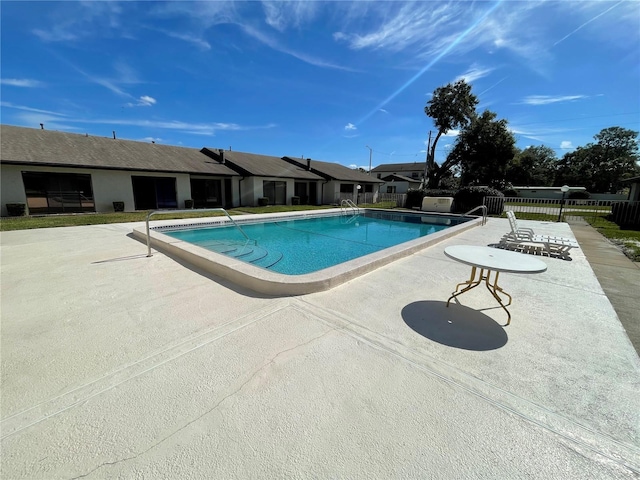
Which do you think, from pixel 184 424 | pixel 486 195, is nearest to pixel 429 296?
pixel 184 424

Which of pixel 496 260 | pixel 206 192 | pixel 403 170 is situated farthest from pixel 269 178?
pixel 403 170

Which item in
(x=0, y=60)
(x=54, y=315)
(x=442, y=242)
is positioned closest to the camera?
Answer: (x=54, y=315)

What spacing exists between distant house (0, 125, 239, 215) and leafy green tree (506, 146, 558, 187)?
3598 cm

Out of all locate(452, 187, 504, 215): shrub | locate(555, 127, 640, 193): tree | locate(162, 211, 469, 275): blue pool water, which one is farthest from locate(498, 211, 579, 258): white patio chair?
locate(555, 127, 640, 193): tree

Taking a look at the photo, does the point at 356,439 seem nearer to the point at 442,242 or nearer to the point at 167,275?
the point at 167,275

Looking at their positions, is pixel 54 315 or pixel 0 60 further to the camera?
pixel 0 60

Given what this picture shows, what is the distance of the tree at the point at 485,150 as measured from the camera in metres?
30.5

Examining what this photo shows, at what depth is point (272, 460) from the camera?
1539mm

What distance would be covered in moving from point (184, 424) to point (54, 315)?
284cm

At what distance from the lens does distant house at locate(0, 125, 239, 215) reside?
42.1 ft

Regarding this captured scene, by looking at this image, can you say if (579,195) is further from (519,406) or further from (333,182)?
(519,406)

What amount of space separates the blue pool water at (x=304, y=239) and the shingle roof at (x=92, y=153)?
8300 mm

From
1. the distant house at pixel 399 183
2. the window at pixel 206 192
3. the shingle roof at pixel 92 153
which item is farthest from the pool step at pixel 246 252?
the distant house at pixel 399 183

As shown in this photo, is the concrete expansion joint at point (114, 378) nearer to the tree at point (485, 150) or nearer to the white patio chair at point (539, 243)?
the white patio chair at point (539, 243)
